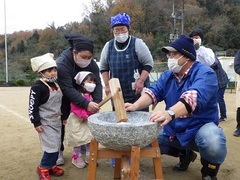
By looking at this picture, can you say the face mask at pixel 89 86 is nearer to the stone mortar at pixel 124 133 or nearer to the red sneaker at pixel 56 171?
the red sneaker at pixel 56 171

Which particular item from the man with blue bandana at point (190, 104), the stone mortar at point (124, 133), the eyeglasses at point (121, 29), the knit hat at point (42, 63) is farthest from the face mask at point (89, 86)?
the stone mortar at point (124, 133)

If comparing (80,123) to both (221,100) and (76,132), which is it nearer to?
(76,132)

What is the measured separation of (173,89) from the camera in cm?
269

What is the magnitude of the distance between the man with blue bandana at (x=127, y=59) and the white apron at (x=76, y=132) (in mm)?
600

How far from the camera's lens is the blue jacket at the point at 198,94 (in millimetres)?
2331

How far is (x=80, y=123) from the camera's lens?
320cm

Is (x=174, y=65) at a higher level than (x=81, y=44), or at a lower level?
lower

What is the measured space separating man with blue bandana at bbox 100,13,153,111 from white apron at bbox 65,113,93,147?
23.6 inches

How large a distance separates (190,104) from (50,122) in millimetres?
1403

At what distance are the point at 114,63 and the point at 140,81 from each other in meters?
0.36

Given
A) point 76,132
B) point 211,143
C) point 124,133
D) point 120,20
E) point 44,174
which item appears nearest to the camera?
point 124,133

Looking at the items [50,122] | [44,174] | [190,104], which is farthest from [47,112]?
[190,104]

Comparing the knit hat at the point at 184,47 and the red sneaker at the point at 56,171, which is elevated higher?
the knit hat at the point at 184,47

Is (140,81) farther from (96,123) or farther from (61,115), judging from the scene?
(96,123)
